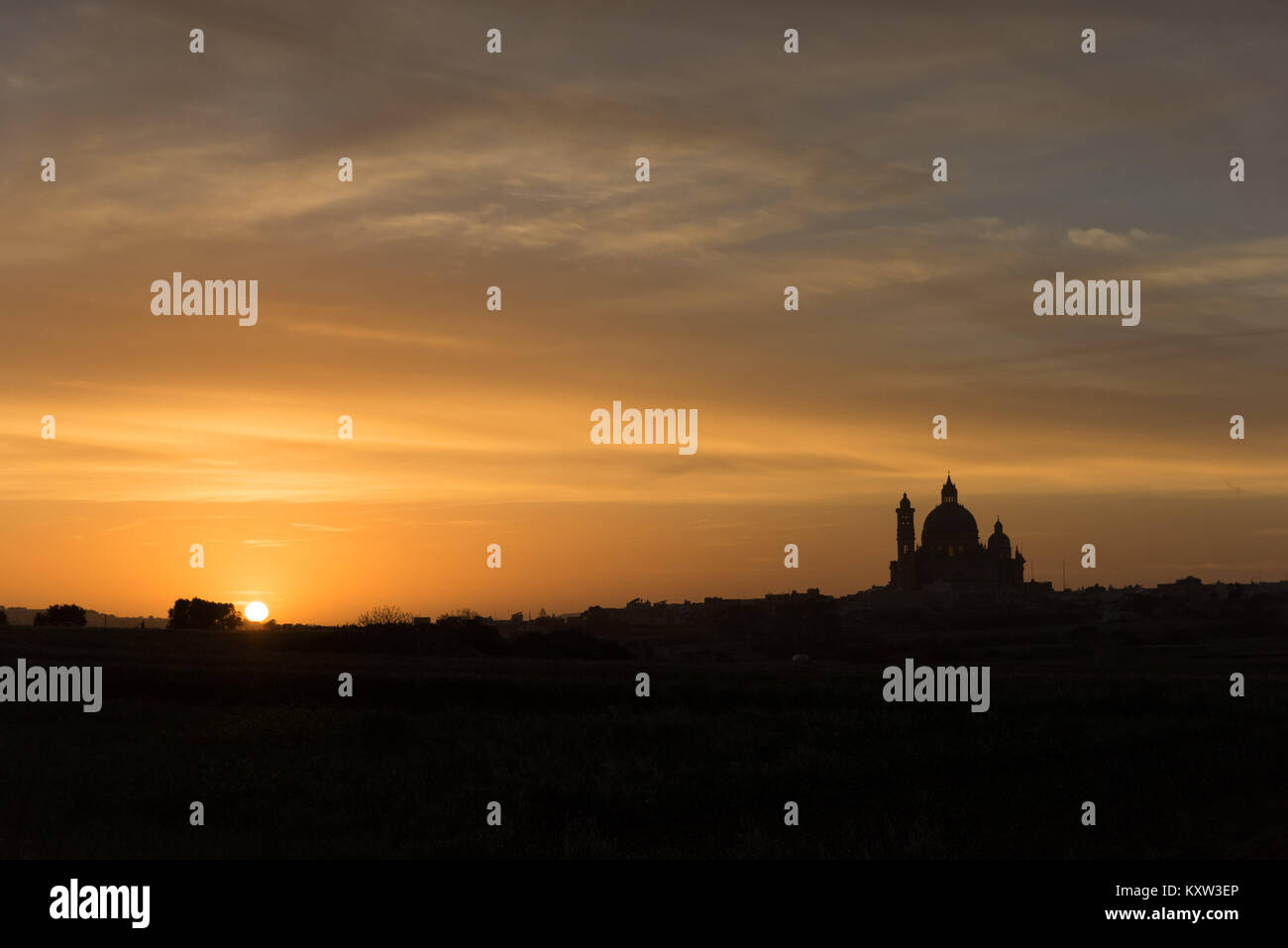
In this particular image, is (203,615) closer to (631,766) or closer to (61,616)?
(61,616)

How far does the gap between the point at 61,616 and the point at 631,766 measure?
119 m

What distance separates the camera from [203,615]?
453ft

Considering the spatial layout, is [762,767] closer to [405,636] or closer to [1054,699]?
[1054,699]

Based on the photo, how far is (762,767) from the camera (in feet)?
117

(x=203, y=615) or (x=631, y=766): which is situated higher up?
(x=203, y=615)

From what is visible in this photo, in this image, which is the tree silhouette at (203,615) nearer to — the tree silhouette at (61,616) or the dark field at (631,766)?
the tree silhouette at (61,616)

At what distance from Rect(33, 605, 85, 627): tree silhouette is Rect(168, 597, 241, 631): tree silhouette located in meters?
9.73

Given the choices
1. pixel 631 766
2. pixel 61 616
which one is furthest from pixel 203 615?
pixel 631 766

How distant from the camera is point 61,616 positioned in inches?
5374

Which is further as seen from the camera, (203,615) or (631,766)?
(203,615)
